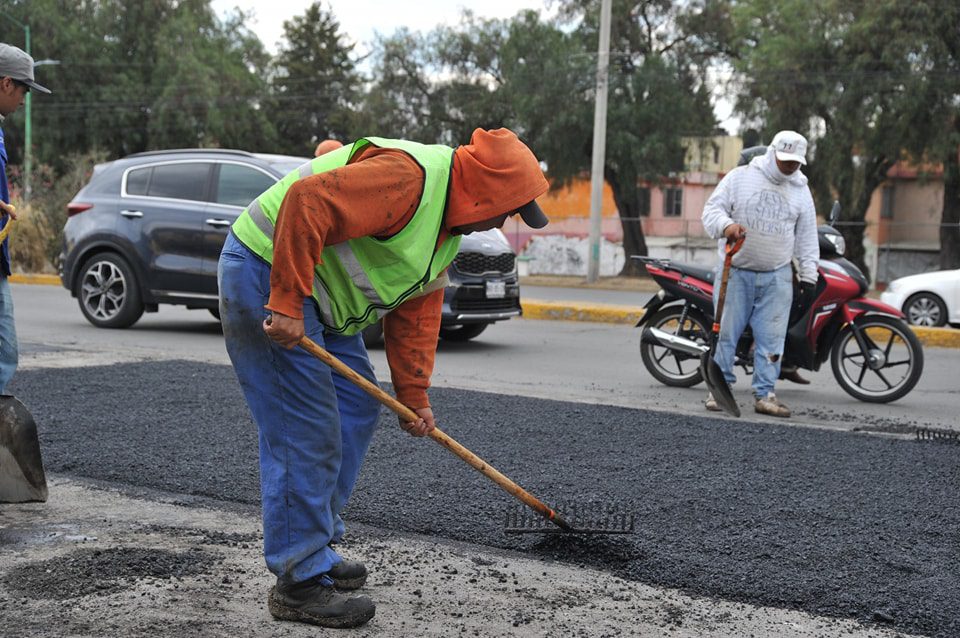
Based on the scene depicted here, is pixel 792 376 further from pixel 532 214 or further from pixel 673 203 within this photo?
pixel 673 203

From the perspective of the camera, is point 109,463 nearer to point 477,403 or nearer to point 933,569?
point 477,403

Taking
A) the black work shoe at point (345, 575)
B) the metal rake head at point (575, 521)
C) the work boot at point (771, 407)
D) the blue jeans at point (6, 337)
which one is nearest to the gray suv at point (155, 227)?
the work boot at point (771, 407)

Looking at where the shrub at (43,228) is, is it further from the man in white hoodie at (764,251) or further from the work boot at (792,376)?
the man in white hoodie at (764,251)

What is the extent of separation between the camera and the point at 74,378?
813 cm

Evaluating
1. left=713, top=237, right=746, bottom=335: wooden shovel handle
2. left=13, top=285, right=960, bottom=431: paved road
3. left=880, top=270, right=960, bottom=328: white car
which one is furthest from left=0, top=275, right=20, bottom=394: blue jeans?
left=880, top=270, right=960, bottom=328: white car

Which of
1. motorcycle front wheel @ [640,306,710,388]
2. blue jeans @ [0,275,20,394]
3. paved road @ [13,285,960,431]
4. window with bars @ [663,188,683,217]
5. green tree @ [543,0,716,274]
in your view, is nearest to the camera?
blue jeans @ [0,275,20,394]

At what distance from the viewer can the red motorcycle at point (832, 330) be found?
26.7 feet

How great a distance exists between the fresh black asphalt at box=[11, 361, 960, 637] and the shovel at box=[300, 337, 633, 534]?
0.06 metres

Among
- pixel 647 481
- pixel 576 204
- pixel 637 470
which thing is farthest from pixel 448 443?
pixel 576 204

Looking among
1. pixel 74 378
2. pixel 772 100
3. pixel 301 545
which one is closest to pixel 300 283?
pixel 301 545

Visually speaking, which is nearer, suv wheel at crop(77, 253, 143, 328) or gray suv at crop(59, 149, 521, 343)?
gray suv at crop(59, 149, 521, 343)

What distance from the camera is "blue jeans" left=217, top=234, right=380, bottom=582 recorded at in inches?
133

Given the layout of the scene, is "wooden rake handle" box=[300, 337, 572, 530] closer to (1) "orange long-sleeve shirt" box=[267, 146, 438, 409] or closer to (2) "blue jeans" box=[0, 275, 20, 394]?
(1) "orange long-sleeve shirt" box=[267, 146, 438, 409]

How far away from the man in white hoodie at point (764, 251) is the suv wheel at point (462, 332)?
410 centimetres
